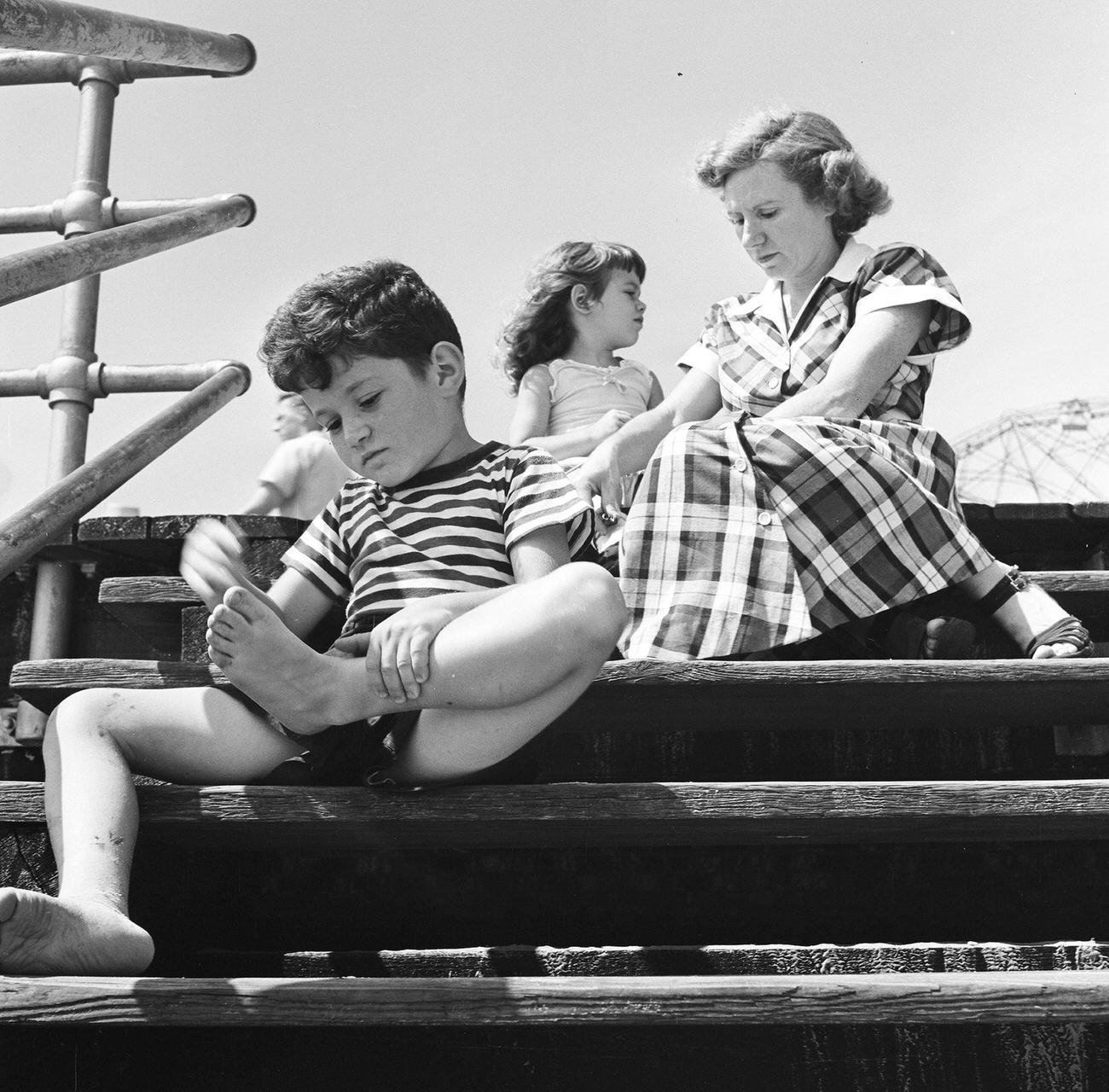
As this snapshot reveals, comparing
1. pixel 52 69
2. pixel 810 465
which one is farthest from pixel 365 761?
pixel 52 69

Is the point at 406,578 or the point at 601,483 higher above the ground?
the point at 601,483

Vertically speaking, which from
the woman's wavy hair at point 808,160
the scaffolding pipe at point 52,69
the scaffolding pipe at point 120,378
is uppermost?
the scaffolding pipe at point 52,69

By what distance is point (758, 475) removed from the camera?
6.99 feet

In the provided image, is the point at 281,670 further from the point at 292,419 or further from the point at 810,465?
the point at 292,419

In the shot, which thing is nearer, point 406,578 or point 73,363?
point 406,578

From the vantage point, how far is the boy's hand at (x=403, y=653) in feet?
5.04

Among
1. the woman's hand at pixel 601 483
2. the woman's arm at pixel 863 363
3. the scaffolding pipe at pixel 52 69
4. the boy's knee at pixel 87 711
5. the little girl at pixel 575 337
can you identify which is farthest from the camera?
the little girl at pixel 575 337

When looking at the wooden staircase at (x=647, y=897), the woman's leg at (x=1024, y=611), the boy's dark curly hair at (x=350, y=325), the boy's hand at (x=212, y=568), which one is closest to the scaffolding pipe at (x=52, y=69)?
the boy's dark curly hair at (x=350, y=325)

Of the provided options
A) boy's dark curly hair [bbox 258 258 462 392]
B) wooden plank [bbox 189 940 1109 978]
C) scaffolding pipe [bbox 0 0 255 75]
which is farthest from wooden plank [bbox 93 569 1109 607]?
scaffolding pipe [bbox 0 0 255 75]

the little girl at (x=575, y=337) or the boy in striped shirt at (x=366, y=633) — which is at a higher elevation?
the little girl at (x=575, y=337)

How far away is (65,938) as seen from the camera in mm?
1306

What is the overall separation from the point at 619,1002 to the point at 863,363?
1.35m

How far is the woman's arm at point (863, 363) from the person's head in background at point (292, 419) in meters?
2.36

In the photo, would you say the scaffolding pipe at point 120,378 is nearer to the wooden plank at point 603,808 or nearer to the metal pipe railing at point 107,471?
the metal pipe railing at point 107,471
